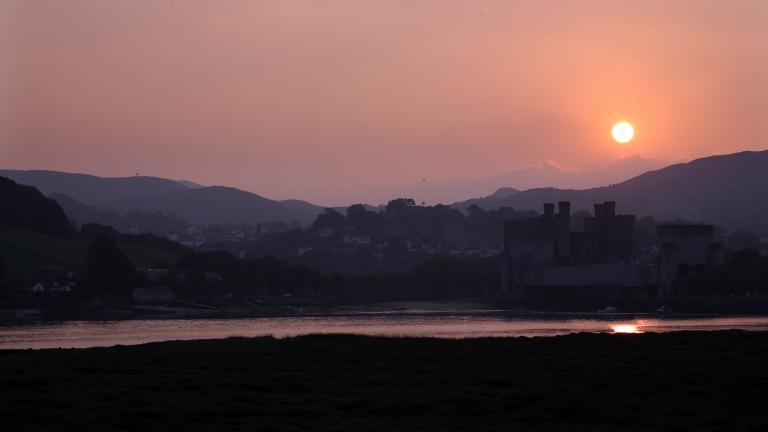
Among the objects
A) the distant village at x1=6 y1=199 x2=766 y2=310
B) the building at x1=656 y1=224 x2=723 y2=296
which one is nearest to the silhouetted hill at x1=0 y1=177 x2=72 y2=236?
the distant village at x1=6 y1=199 x2=766 y2=310

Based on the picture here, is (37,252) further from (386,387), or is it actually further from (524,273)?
(386,387)

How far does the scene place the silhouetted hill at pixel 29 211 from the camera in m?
121

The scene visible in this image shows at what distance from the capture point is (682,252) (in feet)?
348

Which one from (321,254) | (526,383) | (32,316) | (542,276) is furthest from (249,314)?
(321,254)

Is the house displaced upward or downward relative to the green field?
downward

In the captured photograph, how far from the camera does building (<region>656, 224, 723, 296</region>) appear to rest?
105062mm

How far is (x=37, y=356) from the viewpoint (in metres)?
21.0

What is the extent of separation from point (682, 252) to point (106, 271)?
48.1 metres

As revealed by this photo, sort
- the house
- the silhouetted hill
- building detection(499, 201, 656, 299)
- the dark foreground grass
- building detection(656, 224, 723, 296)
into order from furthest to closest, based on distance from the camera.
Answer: the silhouetted hill, building detection(499, 201, 656, 299), building detection(656, 224, 723, 296), the house, the dark foreground grass

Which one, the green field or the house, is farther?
the green field

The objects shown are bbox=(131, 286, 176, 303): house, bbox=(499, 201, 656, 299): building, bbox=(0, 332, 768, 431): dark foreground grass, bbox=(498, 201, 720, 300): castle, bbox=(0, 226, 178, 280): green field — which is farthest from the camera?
bbox=(499, 201, 656, 299): building

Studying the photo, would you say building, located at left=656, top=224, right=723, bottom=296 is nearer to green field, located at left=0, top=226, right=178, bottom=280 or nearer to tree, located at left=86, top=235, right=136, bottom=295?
tree, located at left=86, top=235, right=136, bottom=295

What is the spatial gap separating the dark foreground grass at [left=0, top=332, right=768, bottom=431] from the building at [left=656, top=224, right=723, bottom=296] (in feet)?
271

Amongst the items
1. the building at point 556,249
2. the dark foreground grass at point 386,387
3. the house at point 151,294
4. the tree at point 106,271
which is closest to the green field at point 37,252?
the tree at point 106,271
